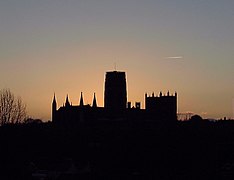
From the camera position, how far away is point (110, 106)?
18575 centimetres

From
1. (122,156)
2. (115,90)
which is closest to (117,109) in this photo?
(115,90)

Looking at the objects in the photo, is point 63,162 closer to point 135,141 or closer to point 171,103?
point 135,141

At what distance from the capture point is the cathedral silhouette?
530 feet

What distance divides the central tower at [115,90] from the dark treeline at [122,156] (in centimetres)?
9970

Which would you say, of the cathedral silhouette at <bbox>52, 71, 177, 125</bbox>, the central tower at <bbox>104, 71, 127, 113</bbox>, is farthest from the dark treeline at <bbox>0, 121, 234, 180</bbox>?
the central tower at <bbox>104, 71, 127, 113</bbox>

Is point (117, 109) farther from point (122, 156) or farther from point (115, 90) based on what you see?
point (122, 156)

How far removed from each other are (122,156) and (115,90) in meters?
124

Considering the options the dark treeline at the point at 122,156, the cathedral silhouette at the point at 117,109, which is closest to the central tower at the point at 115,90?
the cathedral silhouette at the point at 117,109

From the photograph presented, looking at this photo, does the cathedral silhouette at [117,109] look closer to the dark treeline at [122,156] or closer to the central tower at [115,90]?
the central tower at [115,90]

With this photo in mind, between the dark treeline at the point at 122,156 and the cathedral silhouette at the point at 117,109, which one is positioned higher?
the cathedral silhouette at the point at 117,109

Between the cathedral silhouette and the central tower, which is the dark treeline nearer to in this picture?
the cathedral silhouette

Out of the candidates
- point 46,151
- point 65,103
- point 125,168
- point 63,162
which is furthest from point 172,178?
point 65,103

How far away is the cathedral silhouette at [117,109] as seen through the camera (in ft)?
530

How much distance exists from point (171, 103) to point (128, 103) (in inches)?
597
